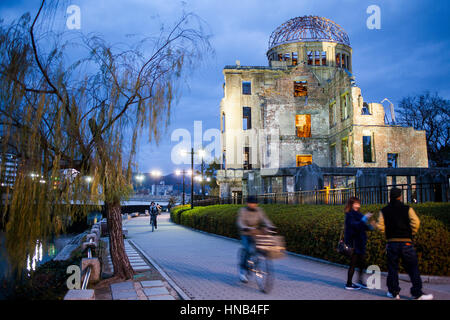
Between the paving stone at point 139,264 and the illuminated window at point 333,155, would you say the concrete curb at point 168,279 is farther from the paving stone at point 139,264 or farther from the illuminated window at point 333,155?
the illuminated window at point 333,155

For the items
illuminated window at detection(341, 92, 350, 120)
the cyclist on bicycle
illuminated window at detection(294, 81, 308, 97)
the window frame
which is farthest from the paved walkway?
the window frame

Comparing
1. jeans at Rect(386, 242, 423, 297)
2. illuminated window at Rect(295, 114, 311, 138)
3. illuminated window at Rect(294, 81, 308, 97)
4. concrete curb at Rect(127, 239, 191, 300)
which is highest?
illuminated window at Rect(294, 81, 308, 97)

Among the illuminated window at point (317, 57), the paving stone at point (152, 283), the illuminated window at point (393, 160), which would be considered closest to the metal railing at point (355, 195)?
the paving stone at point (152, 283)

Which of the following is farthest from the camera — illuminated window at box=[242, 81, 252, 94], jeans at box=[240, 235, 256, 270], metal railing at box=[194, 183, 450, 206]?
illuminated window at box=[242, 81, 252, 94]

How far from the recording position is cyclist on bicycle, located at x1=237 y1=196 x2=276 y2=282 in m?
7.48

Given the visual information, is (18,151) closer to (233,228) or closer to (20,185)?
(20,185)

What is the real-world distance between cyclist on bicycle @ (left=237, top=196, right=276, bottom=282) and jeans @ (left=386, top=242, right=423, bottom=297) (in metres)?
2.23

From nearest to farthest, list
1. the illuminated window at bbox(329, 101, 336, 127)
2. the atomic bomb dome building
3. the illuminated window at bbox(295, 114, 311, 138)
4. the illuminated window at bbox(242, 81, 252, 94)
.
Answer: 1. the atomic bomb dome building
2. the illuminated window at bbox(329, 101, 336, 127)
3. the illuminated window at bbox(295, 114, 311, 138)
4. the illuminated window at bbox(242, 81, 252, 94)

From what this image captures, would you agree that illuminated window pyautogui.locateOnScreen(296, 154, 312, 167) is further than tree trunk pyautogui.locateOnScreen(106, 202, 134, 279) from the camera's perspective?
Yes

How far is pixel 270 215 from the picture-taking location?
14.7 m

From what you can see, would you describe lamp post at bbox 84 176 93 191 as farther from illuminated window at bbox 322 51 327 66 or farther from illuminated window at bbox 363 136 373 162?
illuminated window at bbox 322 51 327 66

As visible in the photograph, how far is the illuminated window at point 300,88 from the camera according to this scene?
39.4 m

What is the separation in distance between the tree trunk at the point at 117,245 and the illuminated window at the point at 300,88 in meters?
33.5

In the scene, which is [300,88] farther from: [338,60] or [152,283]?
[152,283]
